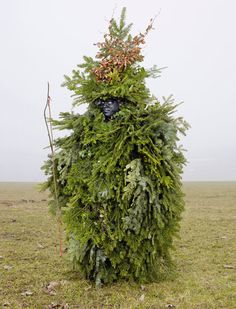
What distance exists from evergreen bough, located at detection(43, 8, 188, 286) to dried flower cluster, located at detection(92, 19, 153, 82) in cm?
2

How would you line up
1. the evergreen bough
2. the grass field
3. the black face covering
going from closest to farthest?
the grass field, the evergreen bough, the black face covering

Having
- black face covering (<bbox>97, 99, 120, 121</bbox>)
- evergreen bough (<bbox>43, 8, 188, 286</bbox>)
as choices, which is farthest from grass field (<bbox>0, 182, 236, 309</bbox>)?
black face covering (<bbox>97, 99, 120, 121</bbox>)

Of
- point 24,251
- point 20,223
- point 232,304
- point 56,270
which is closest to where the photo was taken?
point 232,304

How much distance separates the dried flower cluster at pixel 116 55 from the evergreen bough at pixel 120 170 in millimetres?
21

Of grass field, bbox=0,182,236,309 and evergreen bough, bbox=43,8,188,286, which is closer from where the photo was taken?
grass field, bbox=0,182,236,309

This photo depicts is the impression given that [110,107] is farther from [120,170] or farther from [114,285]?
[114,285]

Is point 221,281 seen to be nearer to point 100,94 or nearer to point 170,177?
point 170,177

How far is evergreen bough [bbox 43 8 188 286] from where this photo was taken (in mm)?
6953

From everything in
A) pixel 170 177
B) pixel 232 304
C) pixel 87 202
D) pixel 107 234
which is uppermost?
pixel 170 177

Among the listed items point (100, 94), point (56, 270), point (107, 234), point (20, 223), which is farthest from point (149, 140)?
point (20, 223)

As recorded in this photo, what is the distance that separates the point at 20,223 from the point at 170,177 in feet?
35.5

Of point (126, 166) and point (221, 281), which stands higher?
point (126, 166)

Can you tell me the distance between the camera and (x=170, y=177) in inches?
280

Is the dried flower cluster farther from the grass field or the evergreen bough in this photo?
the grass field
